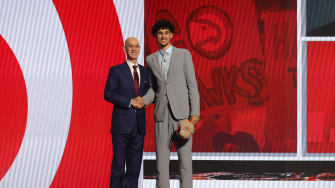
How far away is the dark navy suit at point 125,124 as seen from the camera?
10.8 ft

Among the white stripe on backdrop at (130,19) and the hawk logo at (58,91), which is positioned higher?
the white stripe on backdrop at (130,19)

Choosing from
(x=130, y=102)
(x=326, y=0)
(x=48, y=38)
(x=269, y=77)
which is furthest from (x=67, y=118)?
(x=326, y=0)

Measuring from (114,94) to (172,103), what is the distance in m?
0.63

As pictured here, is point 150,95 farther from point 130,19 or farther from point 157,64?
point 130,19

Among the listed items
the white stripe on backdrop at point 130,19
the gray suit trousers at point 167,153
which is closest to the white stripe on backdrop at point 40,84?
the white stripe on backdrop at point 130,19

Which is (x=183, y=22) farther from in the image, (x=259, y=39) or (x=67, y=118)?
(x=67, y=118)

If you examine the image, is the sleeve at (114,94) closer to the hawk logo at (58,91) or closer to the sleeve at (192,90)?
the sleeve at (192,90)

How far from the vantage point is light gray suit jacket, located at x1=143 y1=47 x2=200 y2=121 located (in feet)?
9.60

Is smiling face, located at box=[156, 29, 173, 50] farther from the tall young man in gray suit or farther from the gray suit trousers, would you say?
the gray suit trousers

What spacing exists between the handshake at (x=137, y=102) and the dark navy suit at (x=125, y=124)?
40mm

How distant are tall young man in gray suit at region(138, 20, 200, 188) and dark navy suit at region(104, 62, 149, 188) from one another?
1.30ft

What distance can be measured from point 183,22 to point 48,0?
1.55 meters

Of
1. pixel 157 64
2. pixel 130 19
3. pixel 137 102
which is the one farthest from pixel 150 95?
pixel 130 19

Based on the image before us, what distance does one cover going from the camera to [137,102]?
3213 mm
